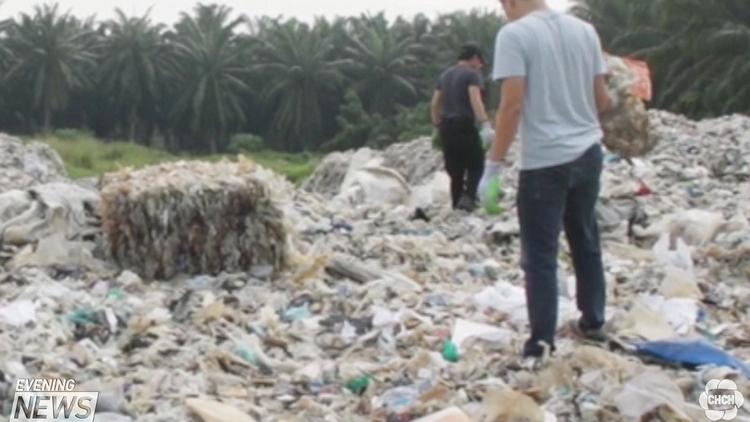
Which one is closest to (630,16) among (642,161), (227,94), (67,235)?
(227,94)

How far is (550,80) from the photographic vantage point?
433cm

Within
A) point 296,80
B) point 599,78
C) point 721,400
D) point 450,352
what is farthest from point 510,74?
point 296,80

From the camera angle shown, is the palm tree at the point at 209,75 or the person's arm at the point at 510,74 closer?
the person's arm at the point at 510,74

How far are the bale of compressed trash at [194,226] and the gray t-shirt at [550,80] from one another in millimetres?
2420

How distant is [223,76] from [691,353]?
47.2 meters

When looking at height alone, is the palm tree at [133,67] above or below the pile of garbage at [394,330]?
below

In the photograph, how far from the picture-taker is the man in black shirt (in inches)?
347

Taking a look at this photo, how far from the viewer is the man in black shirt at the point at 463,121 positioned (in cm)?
880

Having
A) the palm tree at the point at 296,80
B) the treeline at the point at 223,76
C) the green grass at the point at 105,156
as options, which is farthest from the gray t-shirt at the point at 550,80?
the palm tree at the point at 296,80

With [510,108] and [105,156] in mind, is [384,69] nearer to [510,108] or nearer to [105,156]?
[105,156]

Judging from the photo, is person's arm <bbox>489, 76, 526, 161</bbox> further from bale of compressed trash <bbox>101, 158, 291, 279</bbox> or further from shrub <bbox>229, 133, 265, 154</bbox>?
shrub <bbox>229, 133, 265, 154</bbox>

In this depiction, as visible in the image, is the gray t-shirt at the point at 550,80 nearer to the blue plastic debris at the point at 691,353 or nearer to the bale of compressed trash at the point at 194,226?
the blue plastic debris at the point at 691,353

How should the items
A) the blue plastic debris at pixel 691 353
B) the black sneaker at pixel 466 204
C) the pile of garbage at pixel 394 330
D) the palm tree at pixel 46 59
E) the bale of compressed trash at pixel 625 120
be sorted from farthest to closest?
the palm tree at pixel 46 59 → the bale of compressed trash at pixel 625 120 → the black sneaker at pixel 466 204 → the blue plastic debris at pixel 691 353 → the pile of garbage at pixel 394 330

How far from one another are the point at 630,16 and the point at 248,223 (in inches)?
1180
